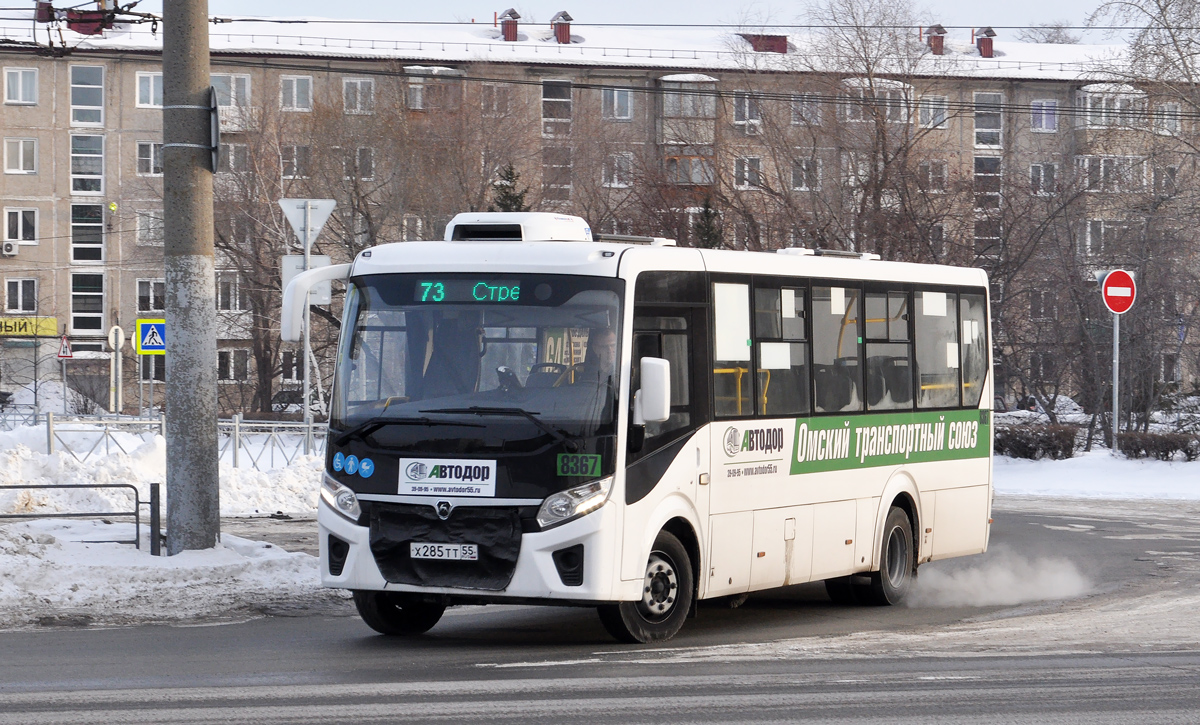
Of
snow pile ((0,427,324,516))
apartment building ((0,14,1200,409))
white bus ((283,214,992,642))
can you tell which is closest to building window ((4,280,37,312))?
apartment building ((0,14,1200,409))

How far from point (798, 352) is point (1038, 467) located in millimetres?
18639

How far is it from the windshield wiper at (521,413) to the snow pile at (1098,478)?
56.5 feet

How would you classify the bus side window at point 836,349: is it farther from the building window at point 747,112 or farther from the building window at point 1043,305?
the building window at point 1043,305

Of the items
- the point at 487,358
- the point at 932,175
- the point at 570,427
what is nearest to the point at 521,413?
the point at 570,427

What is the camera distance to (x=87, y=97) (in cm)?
6675

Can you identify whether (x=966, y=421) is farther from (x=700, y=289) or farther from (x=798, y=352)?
(x=700, y=289)

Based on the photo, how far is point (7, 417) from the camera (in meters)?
36.4

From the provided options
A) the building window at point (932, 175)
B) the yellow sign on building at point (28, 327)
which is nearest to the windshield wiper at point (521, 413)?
the building window at point (932, 175)

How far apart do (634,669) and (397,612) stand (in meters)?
2.26

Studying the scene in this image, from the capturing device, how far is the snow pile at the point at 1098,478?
25.6 meters

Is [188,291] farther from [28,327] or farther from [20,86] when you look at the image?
[20,86]

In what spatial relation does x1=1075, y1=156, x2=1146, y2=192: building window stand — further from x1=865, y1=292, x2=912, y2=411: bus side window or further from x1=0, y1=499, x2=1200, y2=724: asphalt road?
x1=0, y1=499, x2=1200, y2=724: asphalt road

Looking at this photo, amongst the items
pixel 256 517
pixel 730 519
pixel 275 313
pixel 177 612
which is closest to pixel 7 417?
pixel 275 313

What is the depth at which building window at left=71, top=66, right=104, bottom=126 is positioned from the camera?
219ft
